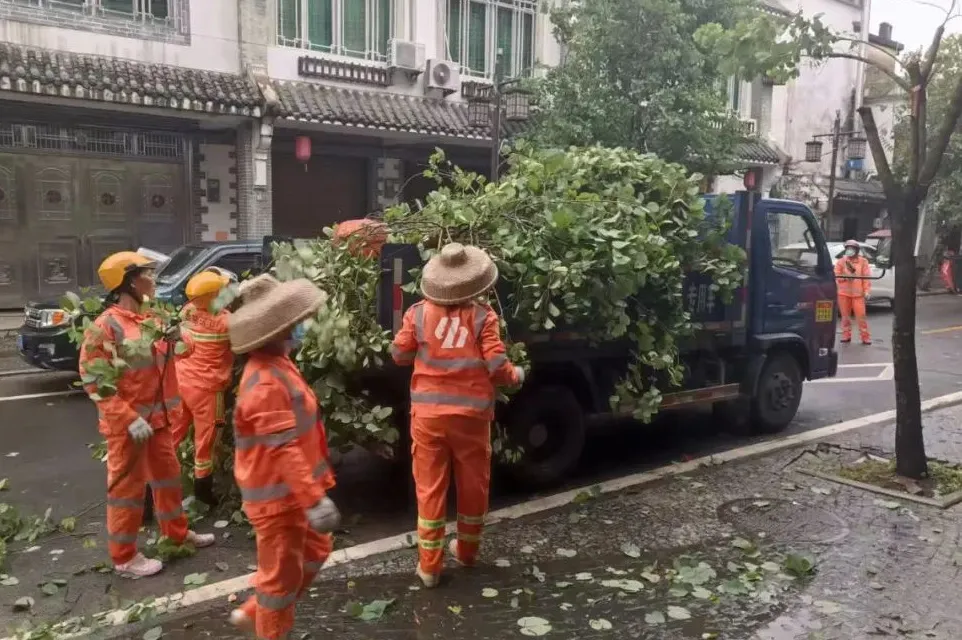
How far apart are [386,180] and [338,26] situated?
2.99 m

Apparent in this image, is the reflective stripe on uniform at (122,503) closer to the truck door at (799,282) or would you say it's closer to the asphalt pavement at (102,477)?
the asphalt pavement at (102,477)

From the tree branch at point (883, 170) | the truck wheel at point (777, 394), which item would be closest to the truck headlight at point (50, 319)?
the truck wheel at point (777, 394)

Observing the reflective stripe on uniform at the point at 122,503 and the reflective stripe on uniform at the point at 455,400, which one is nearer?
the reflective stripe on uniform at the point at 455,400

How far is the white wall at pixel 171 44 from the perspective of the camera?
11734 mm

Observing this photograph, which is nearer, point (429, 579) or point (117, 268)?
point (429, 579)

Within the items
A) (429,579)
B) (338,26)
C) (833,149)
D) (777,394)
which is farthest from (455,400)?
(833,149)

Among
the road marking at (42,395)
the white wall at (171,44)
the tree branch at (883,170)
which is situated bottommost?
the road marking at (42,395)

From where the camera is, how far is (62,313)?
8188 millimetres

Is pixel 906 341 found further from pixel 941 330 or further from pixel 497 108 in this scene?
pixel 941 330

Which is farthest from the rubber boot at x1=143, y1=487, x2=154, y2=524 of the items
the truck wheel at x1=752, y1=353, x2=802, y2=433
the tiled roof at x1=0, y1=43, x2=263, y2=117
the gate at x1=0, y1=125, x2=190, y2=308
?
the gate at x1=0, y1=125, x2=190, y2=308

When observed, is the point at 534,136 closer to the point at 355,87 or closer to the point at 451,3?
the point at 355,87

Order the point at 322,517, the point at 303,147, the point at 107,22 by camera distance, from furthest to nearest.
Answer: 1. the point at 303,147
2. the point at 107,22
3. the point at 322,517

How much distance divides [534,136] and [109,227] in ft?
23.5

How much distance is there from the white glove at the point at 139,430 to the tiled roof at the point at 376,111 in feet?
31.7
